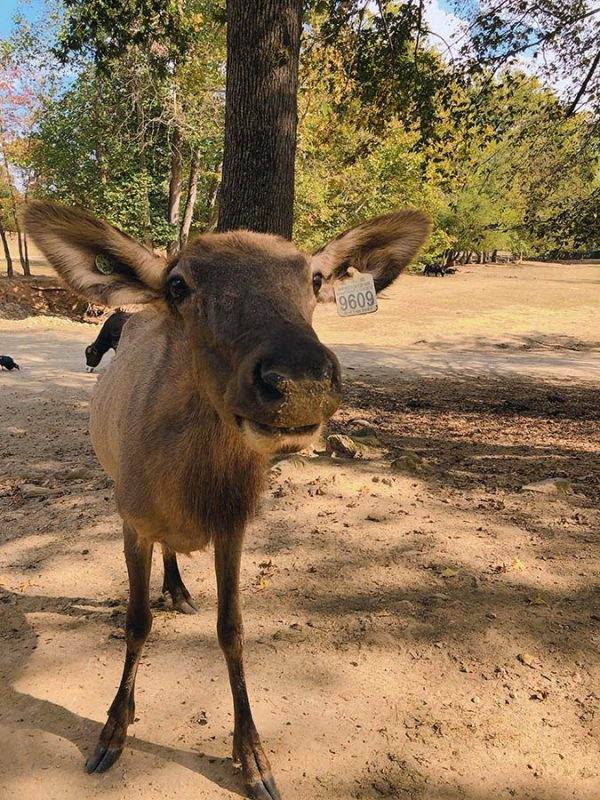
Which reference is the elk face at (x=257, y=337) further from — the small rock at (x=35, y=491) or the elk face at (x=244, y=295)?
the small rock at (x=35, y=491)

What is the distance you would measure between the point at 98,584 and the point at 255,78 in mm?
4698

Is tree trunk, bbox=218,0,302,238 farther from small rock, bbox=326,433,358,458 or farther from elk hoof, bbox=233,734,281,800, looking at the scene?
elk hoof, bbox=233,734,281,800

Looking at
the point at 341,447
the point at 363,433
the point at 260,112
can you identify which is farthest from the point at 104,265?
the point at 363,433

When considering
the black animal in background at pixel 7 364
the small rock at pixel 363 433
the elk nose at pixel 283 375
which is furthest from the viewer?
the black animal in background at pixel 7 364

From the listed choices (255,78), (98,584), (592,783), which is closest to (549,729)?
(592,783)

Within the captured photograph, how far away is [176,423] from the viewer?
2926 mm

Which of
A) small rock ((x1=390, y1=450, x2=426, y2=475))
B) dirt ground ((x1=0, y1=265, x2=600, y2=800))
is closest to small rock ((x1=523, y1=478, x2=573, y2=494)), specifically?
dirt ground ((x1=0, y1=265, x2=600, y2=800))

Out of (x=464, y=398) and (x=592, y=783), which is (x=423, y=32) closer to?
(x=464, y=398)

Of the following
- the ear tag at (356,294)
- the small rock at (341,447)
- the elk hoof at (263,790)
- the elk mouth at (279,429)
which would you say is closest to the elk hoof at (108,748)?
the elk hoof at (263,790)

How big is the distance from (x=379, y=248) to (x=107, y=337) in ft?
28.6

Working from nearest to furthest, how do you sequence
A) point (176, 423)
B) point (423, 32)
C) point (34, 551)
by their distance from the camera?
point (176, 423), point (34, 551), point (423, 32)

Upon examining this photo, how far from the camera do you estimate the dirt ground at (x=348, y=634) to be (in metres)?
2.84

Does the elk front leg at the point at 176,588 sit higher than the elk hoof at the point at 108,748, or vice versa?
the elk front leg at the point at 176,588

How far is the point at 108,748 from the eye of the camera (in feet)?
9.50
